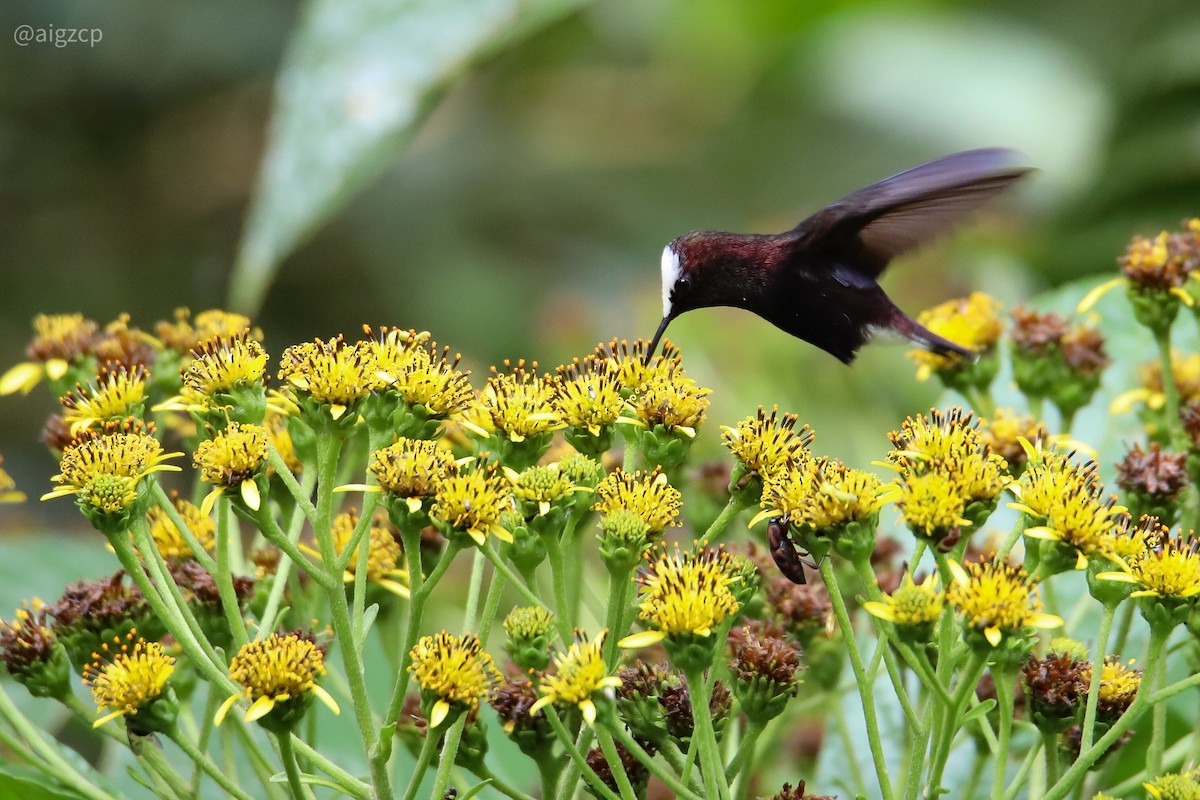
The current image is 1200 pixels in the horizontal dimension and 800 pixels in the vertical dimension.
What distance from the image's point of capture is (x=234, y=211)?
5094 mm

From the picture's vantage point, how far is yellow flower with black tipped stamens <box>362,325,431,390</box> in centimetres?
140

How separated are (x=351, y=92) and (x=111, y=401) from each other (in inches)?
37.7

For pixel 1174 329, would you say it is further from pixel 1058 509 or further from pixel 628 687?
pixel 628 687

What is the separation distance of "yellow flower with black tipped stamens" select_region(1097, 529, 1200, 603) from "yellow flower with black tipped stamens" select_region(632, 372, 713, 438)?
44cm

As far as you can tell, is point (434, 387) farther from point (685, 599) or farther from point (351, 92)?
point (351, 92)

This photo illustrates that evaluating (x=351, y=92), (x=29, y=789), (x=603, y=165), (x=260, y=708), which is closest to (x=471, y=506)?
(x=260, y=708)

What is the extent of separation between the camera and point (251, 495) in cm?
131

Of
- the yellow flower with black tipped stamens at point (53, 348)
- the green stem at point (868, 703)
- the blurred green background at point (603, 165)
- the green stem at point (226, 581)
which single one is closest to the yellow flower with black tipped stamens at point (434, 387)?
the green stem at point (226, 581)

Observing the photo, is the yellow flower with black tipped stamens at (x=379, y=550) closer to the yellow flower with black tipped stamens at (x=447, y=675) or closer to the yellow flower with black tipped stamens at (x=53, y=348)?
the yellow flower with black tipped stamens at (x=447, y=675)

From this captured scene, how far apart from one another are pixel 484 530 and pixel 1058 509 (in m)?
0.55

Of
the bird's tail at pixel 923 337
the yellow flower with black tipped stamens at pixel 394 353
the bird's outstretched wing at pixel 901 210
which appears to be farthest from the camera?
the bird's tail at pixel 923 337

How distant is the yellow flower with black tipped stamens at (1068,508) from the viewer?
4.33 feet

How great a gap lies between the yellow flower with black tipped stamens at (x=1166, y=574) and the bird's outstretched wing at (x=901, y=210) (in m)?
0.47

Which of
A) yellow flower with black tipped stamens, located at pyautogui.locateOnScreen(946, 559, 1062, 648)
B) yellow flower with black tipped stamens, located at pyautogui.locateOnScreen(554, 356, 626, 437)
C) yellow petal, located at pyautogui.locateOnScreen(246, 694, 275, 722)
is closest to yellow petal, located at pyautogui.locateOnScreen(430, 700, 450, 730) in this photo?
yellow petal, located at pyautogui.locateOnScreen(246, 694, 275, 722)
